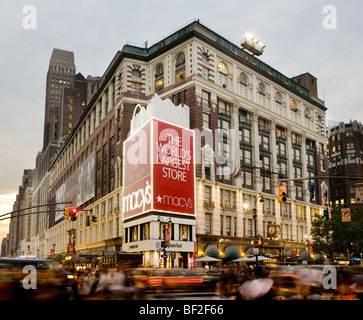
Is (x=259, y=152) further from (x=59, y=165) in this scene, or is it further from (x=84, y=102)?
(x=84, y=102)

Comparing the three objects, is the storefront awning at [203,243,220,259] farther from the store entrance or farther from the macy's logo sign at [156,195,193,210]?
the macy's logo sign at [156,195,193,210]

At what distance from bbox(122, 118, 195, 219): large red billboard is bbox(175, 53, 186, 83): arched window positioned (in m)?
10.5

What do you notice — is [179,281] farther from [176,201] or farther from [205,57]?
[205,57]

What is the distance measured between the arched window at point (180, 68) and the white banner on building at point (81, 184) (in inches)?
1082

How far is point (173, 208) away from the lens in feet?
171

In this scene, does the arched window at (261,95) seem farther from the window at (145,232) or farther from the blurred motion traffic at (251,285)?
the blurred motion traffic at (251,285)

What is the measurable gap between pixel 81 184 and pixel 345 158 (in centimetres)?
8338

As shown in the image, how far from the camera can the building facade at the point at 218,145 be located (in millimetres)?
57094

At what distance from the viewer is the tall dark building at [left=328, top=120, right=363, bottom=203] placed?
12394cm

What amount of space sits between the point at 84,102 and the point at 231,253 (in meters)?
156

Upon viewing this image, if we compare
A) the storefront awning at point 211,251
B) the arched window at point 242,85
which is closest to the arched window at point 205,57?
the arched window at point 242,85
